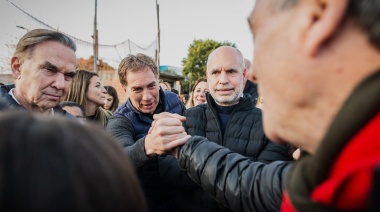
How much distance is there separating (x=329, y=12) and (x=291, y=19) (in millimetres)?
112

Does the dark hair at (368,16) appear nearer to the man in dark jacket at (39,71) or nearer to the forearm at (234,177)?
the forearm at (234,177)

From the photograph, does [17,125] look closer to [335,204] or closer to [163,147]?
[335,204]

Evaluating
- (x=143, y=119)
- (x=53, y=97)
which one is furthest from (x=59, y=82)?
(x=143, y=119)

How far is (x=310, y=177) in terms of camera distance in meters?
0.71

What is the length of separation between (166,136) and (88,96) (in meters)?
2.93

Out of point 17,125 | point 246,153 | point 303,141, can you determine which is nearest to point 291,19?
point 303,141

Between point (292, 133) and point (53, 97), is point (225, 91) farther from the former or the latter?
point (292, 133)

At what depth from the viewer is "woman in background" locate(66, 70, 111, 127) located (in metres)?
4.35

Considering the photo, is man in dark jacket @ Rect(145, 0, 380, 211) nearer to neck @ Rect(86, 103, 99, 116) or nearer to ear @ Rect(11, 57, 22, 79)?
ear @ Rect(11, 57, 22, 79)

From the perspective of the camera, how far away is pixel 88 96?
436cm

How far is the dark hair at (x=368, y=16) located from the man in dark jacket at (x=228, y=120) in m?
1.70

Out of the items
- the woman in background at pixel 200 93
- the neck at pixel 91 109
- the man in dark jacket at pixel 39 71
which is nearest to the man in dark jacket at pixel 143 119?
the man in dark jacket at pixel 39 71

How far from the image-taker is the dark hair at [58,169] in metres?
0.58

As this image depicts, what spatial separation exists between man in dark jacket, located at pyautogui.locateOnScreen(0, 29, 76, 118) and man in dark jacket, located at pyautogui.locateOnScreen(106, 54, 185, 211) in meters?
0.54
